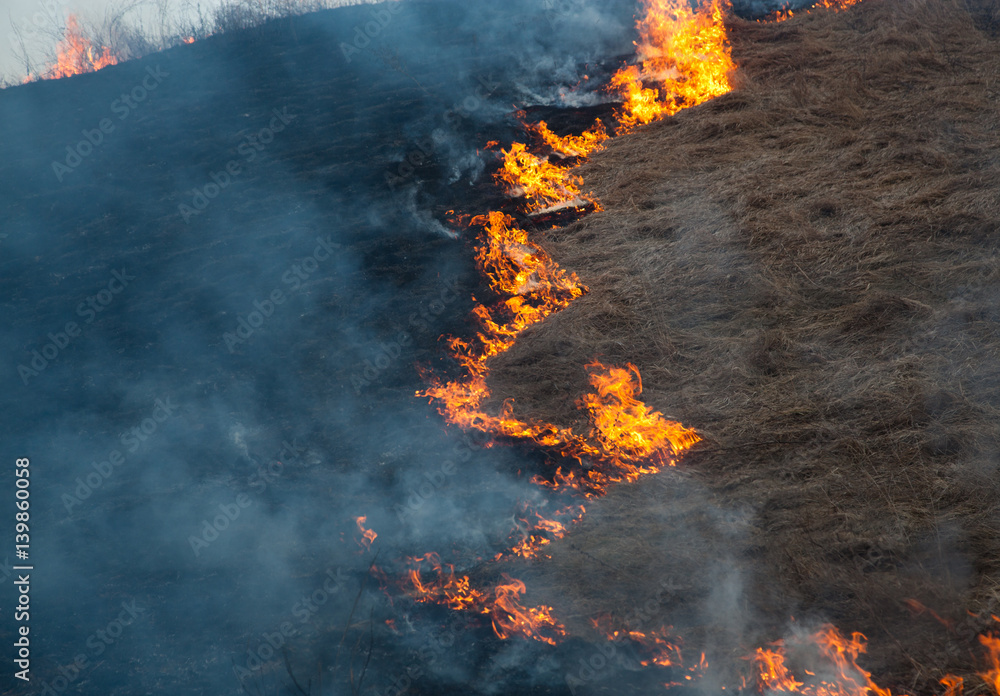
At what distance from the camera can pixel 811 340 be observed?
506cm

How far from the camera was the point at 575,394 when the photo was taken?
5.11 metres

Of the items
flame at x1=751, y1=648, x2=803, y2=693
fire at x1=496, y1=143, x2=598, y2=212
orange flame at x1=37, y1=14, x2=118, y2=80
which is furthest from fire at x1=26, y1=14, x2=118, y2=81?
flame at x1=751, y1=648, x2=803, y2=693

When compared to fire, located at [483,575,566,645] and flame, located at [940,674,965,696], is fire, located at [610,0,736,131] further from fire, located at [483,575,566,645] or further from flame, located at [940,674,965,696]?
flame, located at [940,674,965,696]

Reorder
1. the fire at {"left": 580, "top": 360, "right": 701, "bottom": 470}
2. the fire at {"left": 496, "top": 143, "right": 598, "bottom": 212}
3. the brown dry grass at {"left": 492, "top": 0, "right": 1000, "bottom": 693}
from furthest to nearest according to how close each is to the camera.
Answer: the fire at {"left": 496, "top": 143, "right": 598, "bottom": 212} → the fire at {"left": 580, "top": 360, "right": 701, "bottom": 470} → the brown dry grass at {"left": 492, "top": 0, "right": 1000, "bottom": 693}

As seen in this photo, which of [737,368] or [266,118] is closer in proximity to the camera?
[737,368]

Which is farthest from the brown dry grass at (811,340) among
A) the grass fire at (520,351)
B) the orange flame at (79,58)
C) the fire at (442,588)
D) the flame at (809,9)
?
the orange flame at (79,58)

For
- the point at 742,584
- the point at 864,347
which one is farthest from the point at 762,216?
the point at 742,584

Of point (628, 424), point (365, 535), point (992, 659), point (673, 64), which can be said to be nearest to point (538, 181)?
point (673, 64)

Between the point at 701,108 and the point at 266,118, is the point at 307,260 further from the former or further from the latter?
the point at 701,108

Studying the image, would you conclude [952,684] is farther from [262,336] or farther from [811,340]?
[262,336]

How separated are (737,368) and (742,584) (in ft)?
6.02

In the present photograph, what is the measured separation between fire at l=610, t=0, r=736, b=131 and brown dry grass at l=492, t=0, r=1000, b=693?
281 millimetres

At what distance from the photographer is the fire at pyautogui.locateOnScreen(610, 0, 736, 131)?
7.78 metres

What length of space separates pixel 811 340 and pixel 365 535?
153 inches
